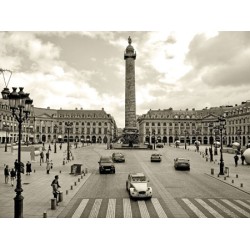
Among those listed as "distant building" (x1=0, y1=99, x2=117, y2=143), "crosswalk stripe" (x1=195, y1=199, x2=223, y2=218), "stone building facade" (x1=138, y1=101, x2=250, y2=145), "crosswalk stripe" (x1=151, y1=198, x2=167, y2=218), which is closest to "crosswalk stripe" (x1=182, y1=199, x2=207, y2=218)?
"crosswalk stripe" (x1=195, y1=199, x2=223, y2=218)

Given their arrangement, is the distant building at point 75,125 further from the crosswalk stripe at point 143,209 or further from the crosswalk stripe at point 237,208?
the crosswalk stripe at point 237,208

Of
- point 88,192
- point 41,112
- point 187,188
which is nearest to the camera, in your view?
point 88,192

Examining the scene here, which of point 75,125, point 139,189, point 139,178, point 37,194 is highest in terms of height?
point 75,125

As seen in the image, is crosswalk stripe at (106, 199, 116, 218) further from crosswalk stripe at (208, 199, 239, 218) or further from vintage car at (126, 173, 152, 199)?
crosswalk stripe at (208, 199, 239, 218)

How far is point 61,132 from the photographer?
129250 millimetres

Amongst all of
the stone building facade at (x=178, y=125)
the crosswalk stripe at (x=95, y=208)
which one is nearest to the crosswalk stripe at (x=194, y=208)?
the crosswalk stripe at (x=95, y=208)

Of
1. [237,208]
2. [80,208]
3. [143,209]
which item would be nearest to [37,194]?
[80,208]

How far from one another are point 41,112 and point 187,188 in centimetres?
11209

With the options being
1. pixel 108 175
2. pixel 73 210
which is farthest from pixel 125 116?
pixel 73 210

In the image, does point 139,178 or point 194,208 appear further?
point 139,178

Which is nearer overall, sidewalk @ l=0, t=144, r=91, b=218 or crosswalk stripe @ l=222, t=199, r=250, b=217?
sidewalk @ l=0, t=144, r=91, b=218

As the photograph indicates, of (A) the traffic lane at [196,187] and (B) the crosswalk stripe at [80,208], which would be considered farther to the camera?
(A) the traffic lane at [196,187]

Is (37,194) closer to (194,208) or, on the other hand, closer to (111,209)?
(111,209)
